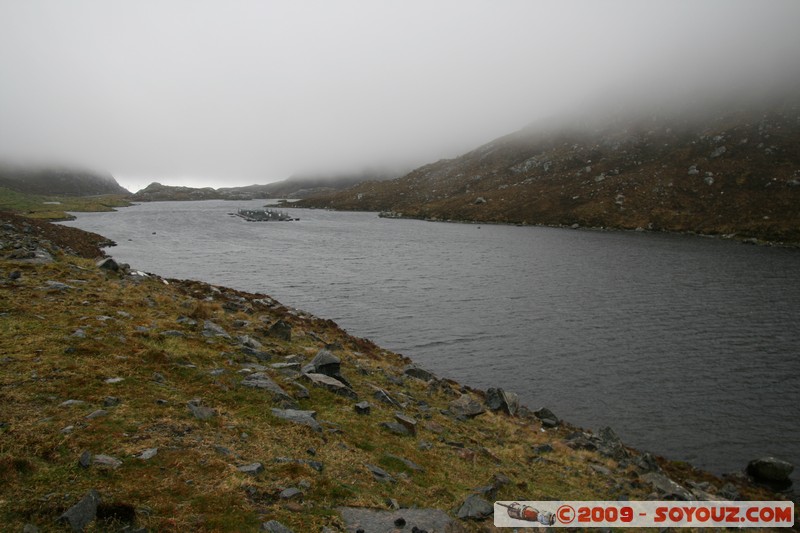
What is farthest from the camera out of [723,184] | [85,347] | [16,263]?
[723,184]

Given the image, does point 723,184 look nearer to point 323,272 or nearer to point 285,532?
point 323,272

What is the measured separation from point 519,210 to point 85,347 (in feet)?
468

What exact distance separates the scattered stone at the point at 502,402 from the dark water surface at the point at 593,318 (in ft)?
9.48

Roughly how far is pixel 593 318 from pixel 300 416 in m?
35.9

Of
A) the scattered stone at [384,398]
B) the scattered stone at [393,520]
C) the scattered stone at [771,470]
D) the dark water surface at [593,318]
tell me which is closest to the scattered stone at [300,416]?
the scattered stone at [393,520]

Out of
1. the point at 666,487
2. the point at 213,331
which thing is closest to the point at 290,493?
the point at 213,331

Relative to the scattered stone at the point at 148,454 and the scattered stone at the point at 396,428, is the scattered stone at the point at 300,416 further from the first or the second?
the scattered stone at the point at 148,454

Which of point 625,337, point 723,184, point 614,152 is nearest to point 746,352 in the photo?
point 625,337

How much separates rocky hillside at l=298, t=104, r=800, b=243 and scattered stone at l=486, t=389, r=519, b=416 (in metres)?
93.5

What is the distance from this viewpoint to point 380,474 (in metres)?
12.5

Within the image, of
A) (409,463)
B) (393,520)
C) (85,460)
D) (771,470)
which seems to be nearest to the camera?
(85,460)

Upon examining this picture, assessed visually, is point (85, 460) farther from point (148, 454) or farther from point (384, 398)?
point (384, 398)

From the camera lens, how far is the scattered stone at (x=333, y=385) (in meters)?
18.0

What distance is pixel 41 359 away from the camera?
571 inches
